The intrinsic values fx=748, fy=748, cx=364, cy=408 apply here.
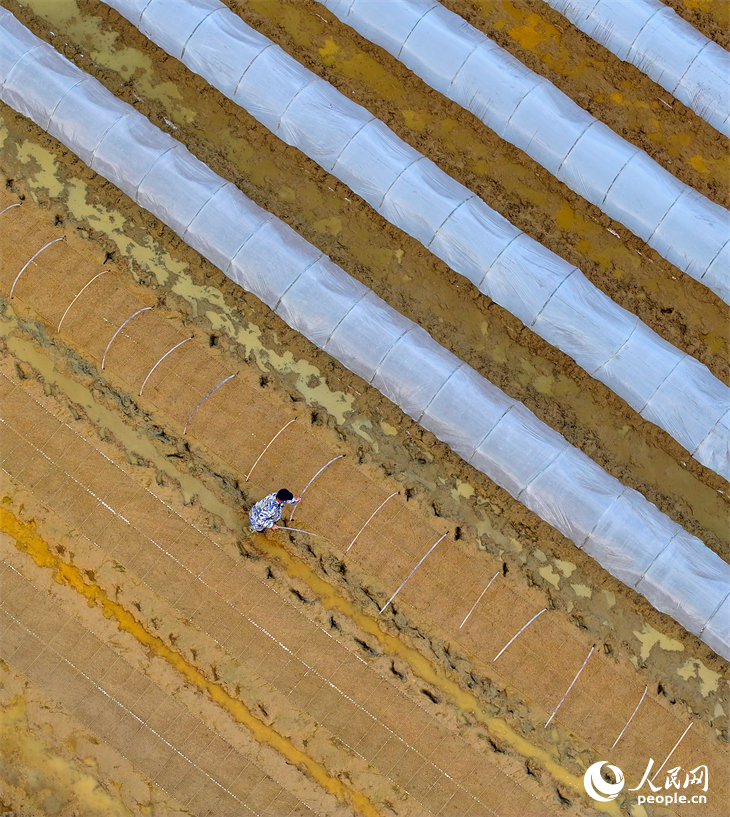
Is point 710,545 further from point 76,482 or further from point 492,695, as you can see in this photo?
point 76,482

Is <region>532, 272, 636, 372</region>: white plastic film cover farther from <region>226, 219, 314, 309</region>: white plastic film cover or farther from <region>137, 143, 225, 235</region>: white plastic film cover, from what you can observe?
<region>137, 143, 225, 235</region>: white plastic film cover

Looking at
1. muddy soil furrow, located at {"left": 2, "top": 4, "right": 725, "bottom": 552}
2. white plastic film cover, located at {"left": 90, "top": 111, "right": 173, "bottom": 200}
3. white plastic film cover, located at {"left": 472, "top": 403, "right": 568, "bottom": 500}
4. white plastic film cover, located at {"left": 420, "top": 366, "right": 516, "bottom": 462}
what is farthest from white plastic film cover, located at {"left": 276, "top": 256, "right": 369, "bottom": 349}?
white plastic film cover, located at {"left": 90, "top": 111, "right": 173, "bottom": 200}

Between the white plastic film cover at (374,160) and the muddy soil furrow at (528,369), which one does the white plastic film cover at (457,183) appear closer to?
the white plastic film cover at (374,160)

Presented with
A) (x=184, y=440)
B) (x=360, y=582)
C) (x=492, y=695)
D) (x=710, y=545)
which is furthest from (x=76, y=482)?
(x=710, y=545)

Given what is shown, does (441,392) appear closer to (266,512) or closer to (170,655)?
(266,512)

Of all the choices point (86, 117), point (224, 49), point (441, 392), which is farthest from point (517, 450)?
point (86, 117)

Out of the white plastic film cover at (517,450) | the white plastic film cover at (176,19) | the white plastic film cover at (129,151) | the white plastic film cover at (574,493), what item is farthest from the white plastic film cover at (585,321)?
the white plastic film cover at (176,19)
